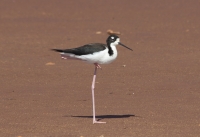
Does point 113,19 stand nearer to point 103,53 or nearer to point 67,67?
point 67,67

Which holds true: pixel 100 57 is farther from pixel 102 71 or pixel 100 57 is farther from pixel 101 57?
pixel 102 71

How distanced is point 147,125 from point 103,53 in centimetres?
103

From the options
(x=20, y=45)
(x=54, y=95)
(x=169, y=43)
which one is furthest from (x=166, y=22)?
(x=54, y=95)

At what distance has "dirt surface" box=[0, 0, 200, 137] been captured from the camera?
9484 millimetres

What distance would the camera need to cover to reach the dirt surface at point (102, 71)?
31.1 ft

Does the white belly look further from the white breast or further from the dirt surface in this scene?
the dirt surface

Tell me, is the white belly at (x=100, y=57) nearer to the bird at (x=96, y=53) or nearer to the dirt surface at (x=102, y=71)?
the bird at (x=96, y=53)

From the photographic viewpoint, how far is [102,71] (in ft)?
45.0

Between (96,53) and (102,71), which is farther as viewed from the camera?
(102,71)

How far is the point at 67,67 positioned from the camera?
1417cm

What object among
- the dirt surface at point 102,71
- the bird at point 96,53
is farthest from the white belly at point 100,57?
the dirt surface at point 102,71

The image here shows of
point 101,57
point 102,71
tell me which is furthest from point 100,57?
point 102,71

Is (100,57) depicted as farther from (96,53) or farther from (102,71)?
(102,71)

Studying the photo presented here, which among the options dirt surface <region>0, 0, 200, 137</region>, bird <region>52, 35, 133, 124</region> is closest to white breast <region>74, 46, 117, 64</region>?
bird <region>52, 35, 133, 124</region>
